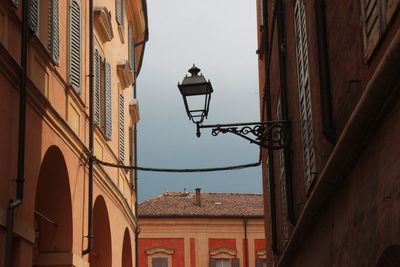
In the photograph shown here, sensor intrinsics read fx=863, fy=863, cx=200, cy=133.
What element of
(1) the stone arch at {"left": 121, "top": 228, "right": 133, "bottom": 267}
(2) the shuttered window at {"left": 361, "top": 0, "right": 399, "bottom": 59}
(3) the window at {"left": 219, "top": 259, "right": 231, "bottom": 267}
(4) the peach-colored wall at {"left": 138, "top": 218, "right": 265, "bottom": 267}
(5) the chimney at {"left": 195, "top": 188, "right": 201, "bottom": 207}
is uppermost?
(5) the chimney at {"left": 195, "top": 188, "right": 201, "bottom": 207}

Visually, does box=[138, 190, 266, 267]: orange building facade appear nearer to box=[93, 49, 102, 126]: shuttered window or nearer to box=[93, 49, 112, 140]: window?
box=[93, 49, 112, 140]: window

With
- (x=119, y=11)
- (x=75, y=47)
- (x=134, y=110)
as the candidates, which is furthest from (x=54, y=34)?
(x=134, y=110)

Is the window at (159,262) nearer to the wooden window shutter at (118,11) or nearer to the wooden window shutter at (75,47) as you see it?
the wooden window shutter at (118,11)

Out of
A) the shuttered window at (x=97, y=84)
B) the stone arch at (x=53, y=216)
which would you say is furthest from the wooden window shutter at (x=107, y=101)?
the stone arch at (x=53, y=216)

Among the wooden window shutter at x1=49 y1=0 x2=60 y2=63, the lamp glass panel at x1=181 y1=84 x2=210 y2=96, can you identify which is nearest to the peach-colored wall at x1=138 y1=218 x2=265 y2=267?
the wooden window shutter at x1=49 y1=0 x2=60 y2=63

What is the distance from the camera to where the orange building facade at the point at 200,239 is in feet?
161

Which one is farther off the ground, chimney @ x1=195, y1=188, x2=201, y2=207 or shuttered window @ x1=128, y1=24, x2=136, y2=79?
shuttered window @ x1=128, y1=24, x2=136, y2=79

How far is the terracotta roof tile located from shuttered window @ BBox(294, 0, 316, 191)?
39076 mm

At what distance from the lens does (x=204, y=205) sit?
171ft

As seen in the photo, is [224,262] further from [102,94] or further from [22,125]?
[22,125]

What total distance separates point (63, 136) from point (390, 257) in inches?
346

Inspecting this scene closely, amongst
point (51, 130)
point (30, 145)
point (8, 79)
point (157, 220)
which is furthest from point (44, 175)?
point (157, 220)

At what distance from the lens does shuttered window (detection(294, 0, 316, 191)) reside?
968cm

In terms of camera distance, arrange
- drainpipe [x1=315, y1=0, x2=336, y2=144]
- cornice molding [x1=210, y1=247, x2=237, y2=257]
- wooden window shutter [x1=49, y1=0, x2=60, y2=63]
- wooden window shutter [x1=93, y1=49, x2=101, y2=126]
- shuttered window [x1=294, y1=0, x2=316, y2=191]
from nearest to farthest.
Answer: drainpipe [x1=315, y1=0, x2=336, y2=144]
shuttered window [x1=294, y1=0, x2=316, y2=191]
wooden window shutter [x1=49, y1=0, x2=60, y2=63]
wooden window shutter [x1=93, y1=49, x2=101, y2=126]
cornice molding [x1=210, y1=247, x2=237, y2=257]
